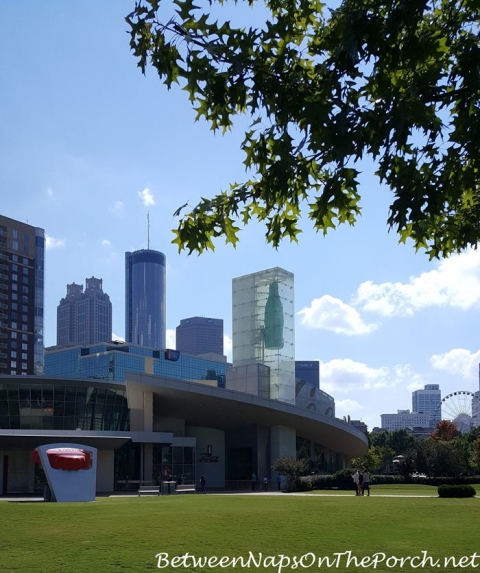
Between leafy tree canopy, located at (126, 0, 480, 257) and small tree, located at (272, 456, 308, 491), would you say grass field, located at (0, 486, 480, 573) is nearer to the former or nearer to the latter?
leafy tree canopy, located at (126, 0, 480, 257)

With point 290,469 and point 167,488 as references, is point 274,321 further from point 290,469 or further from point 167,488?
point 167,488

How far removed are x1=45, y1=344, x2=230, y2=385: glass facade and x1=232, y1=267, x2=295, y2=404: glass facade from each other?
7217cm

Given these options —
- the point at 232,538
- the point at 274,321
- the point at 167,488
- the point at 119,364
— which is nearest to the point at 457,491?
the point at 232,538

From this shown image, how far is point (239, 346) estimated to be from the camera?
79.7 metres

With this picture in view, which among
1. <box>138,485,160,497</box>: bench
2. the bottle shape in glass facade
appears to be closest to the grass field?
<box>138,485,160,497</box>: bench

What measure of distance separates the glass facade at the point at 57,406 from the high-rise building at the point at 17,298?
86624mm

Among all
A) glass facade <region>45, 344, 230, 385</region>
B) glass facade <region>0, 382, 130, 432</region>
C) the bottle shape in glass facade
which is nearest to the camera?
glass facade <region>0, 382, 130, 432</region>

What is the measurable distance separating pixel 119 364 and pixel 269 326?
87.7 meters

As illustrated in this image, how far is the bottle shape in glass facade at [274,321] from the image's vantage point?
77.4 m

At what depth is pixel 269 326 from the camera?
77.9 meters

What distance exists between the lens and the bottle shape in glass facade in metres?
77.4

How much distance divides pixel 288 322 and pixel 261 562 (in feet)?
217

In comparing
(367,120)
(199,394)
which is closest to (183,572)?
(367,120)

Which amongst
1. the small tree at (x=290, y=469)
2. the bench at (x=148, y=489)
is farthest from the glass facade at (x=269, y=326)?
the bench at (x=148, y=489)
